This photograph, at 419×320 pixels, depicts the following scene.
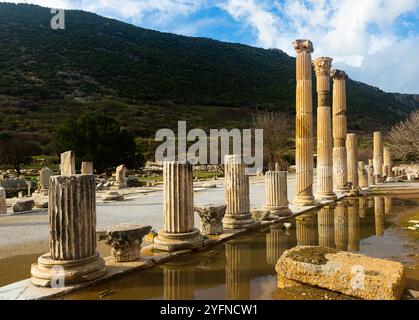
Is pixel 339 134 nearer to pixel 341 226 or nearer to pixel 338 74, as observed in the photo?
pixel 338 74

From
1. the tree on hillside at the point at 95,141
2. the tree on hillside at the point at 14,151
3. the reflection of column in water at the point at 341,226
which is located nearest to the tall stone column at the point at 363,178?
the reflection of column in water at the point at 341,226

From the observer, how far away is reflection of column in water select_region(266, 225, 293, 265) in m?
7.45

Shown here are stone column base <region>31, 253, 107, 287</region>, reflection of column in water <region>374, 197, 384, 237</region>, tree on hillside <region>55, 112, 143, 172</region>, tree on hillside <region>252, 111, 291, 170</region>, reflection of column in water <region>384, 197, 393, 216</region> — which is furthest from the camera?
tree on hillside <region>252, 111, 291, 170</region>

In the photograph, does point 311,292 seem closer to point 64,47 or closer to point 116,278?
point 116,278

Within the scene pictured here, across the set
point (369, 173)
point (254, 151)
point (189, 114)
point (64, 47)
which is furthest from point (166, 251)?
point (64, 47)

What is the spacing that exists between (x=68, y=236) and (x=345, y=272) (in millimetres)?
4186

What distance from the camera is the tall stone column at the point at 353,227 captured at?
26.9 feet

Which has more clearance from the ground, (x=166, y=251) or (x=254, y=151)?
(x=254, y=151)

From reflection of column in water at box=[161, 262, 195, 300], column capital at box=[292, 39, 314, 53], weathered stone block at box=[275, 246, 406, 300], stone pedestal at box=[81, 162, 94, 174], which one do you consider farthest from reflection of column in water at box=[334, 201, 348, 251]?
stone pedestal at box=[81, 162, 94, 174]

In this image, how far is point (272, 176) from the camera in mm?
12469

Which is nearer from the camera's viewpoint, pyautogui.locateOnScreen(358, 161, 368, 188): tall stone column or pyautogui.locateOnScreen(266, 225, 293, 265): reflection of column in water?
pyautogui.locateOnScreen(266, 225, 293, 265): reflection of column in water

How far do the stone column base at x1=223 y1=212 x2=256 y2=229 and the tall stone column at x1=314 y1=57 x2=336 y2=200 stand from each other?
7799 mm

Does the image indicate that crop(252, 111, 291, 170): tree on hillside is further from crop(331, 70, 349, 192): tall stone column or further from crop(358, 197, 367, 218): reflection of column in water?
crop(358, 197, 367, 218): reflection of column in water

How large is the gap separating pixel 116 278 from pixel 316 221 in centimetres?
741
